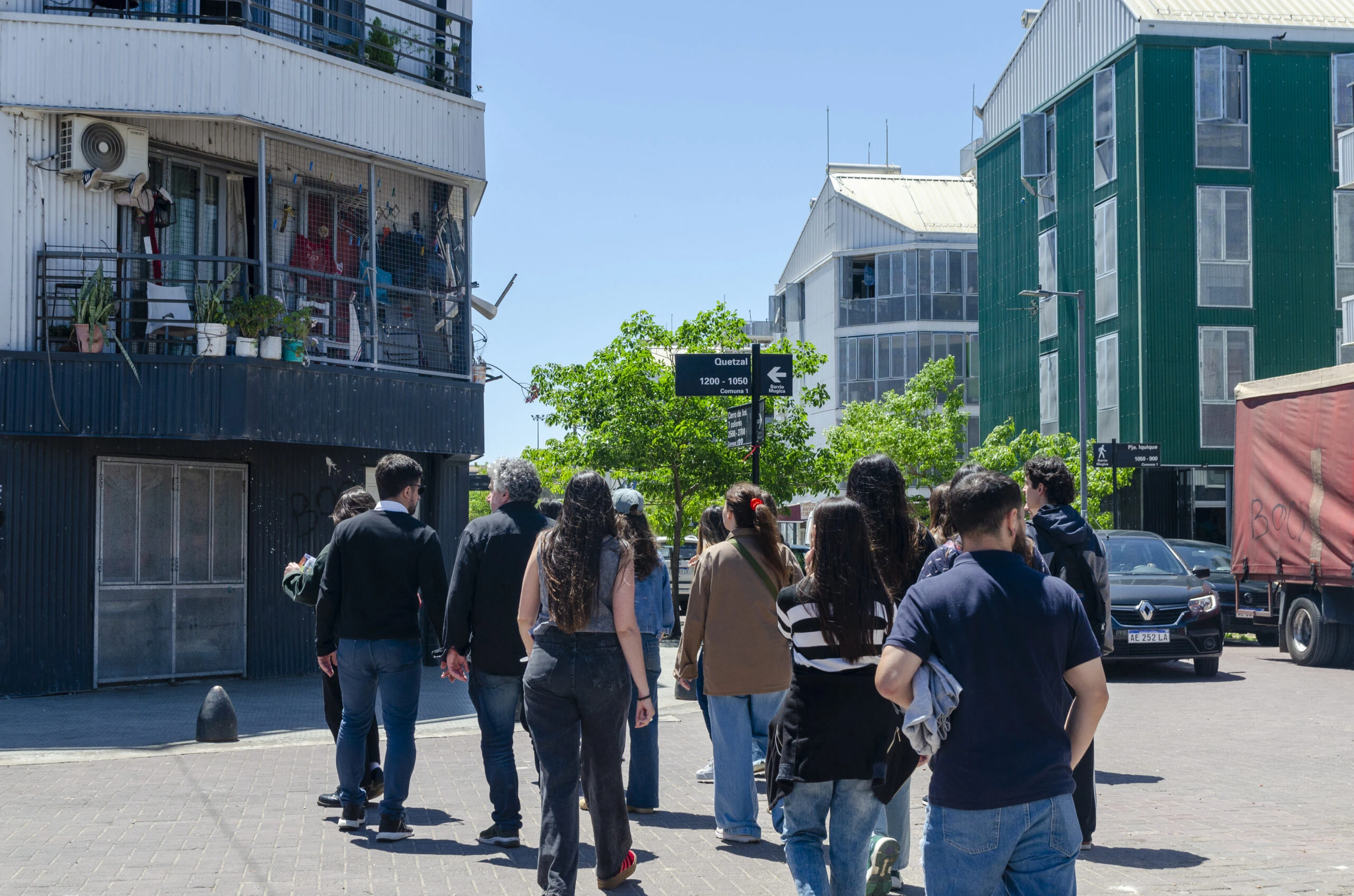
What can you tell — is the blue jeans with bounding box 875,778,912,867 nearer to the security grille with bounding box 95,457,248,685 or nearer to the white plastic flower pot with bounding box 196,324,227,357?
the white plastic flower pot with bounding box 196,324,227,357

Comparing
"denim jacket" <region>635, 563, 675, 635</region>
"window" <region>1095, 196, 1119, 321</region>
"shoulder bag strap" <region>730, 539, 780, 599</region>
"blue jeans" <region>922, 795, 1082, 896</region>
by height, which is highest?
"window" <region>1095, 196, 1119, 321</region>

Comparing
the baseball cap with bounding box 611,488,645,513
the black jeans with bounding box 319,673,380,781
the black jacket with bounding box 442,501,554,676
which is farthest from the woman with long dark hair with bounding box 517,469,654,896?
the black jeans with bounding box 319,673,380,781

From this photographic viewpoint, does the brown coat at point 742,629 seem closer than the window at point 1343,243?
Yes

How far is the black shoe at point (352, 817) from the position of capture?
7.34m

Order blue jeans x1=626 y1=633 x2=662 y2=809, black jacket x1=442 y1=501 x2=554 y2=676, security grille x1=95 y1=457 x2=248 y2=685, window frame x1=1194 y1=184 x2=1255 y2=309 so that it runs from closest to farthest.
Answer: black jacket x1=442 y1=501 x2=554 y2=676, blue jeans x1=626 y1=633 x2=662 y2=809, security grille x1=95 y1=457 x2=248 y2=685, window frame x1=1194 y1=184 x2=1255 y2=309

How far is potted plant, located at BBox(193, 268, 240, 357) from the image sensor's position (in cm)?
1409

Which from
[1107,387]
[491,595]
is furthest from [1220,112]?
[491,595]

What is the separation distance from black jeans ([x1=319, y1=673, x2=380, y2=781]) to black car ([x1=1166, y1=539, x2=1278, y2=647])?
478 inches

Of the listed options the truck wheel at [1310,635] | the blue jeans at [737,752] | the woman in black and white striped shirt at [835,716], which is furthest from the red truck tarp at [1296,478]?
the woman in black and white striped shirt at [835,716]

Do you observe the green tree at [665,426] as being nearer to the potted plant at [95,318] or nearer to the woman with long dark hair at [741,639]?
the potted plant at [95,318]

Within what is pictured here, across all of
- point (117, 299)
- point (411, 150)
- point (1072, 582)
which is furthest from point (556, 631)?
point (411, 150)

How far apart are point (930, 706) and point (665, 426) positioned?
67.9 ft

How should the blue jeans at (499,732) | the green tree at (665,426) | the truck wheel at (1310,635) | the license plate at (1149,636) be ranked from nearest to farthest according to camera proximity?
1. the blue jeans at (499,732)
2. the license plate at (1149,636)
3. the truck wheel at (1310,635)
4. the green tree at (665,426)

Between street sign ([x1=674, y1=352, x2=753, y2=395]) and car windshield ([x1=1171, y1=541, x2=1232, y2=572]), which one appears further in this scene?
car windshield ([x1=1171, y1=541, x2=1232, y2=572])
